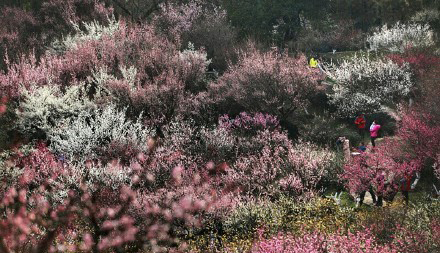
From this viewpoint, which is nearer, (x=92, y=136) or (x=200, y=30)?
(x=92, y=136)

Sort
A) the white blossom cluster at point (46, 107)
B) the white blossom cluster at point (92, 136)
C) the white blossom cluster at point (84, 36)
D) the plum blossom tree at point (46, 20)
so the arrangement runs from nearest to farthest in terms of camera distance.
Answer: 1. the white blossom cluster at point (92, 136)
2. the white blossom cluster at point (46, 107)
3. the white blossom cluster at point (84, 36)
4. the plum blossom tree at point (46, 20)

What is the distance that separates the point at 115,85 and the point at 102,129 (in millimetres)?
3079

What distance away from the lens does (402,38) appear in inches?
1192

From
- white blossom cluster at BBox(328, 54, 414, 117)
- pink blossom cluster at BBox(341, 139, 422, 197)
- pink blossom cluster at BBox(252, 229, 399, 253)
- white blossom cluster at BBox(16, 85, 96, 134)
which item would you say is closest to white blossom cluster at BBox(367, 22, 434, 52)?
white blossom cluster at BBox(328, 54, 414, 117)

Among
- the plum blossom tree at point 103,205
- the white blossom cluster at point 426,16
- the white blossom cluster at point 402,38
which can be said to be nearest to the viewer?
the plum blossom tree at point 103,205

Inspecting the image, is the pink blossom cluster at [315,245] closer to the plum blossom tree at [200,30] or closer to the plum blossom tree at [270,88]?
the plum blossom tree at [270,88]

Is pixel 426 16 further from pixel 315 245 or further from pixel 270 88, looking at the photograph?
pixel 315 245

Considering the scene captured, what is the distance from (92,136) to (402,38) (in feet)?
76.3

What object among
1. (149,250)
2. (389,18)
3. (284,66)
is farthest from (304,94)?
(389,18)

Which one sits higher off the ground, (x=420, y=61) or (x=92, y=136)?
(x=92, y=136)

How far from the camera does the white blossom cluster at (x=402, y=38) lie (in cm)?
2786

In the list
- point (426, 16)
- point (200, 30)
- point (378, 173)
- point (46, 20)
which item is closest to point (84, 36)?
point (46, 20)

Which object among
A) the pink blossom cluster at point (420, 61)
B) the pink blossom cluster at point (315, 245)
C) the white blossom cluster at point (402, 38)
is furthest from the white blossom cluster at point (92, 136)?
the white blossom cluster at point (402, 38)

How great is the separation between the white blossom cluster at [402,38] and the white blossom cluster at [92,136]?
19.2 meters
